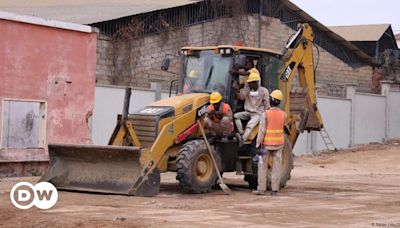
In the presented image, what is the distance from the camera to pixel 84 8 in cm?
3369

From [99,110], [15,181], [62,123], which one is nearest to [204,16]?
[99,110]

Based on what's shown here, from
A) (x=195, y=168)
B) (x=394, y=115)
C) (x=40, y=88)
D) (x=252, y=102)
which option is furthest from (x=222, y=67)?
Result: (x=394, y=115)

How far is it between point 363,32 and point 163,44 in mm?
27039

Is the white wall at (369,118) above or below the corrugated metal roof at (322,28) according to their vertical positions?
below

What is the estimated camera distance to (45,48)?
1823cm

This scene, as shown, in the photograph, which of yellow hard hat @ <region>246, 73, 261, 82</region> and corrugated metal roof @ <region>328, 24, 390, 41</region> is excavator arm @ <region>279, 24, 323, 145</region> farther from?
corrugated metal roof @ <region>328, 24, 390, 41</region>

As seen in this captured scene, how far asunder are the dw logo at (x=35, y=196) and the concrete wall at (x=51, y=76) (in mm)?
4147

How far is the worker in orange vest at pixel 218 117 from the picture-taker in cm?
1372

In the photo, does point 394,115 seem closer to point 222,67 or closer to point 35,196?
point 222,67

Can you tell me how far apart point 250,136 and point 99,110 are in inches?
328

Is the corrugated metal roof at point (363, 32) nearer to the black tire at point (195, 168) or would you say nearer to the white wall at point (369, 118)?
the white wall at point (369, 118)

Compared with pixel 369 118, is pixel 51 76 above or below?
above

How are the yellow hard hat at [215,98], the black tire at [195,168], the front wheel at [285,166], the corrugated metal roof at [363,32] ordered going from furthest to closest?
the corrugated metal roof at [363,32] → the front wheel at [285,166] → the yellow hard hat at [215,98] → the black tire at [195,168]

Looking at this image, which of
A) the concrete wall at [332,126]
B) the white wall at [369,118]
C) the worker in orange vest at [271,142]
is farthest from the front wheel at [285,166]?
the white wall at [369,118]
